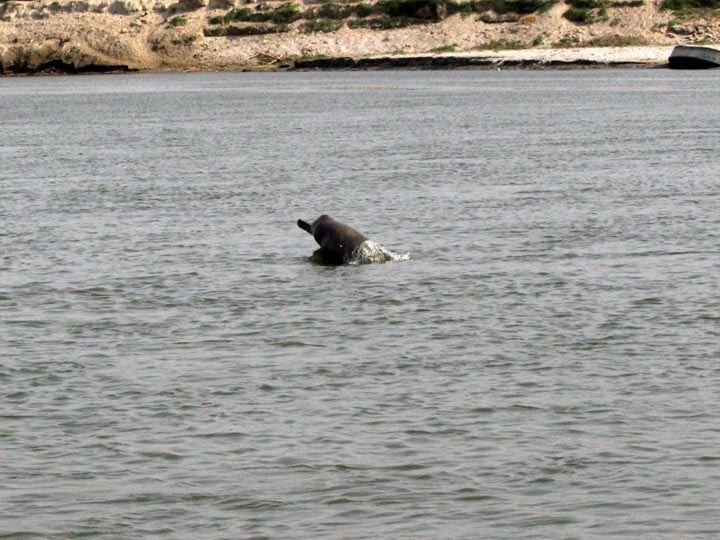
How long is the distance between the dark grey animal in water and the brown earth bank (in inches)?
3670

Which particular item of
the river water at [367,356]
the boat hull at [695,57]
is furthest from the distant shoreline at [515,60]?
the river water at [367,356]

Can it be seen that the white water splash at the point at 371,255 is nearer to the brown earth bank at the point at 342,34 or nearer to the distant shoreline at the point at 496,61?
the distant shoreline at the point at 496,61

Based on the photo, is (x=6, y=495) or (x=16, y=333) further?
(x=16, y=333)

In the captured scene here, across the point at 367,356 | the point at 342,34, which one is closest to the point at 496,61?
the point at 342,34

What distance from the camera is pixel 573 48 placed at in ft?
396

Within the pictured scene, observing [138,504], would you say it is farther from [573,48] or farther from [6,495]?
[573,48]

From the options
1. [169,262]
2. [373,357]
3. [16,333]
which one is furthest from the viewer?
[169,262]

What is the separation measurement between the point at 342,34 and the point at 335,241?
109884 mm

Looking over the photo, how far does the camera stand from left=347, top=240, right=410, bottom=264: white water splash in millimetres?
21516

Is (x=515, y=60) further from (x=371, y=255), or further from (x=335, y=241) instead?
(x=371, y=255)

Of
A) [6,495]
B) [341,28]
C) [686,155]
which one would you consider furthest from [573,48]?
[6,495]

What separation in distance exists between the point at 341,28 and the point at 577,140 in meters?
85.5

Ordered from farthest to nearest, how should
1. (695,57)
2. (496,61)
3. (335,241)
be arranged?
(496,61), (695,57), (335,241)

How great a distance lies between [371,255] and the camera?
2153cm
